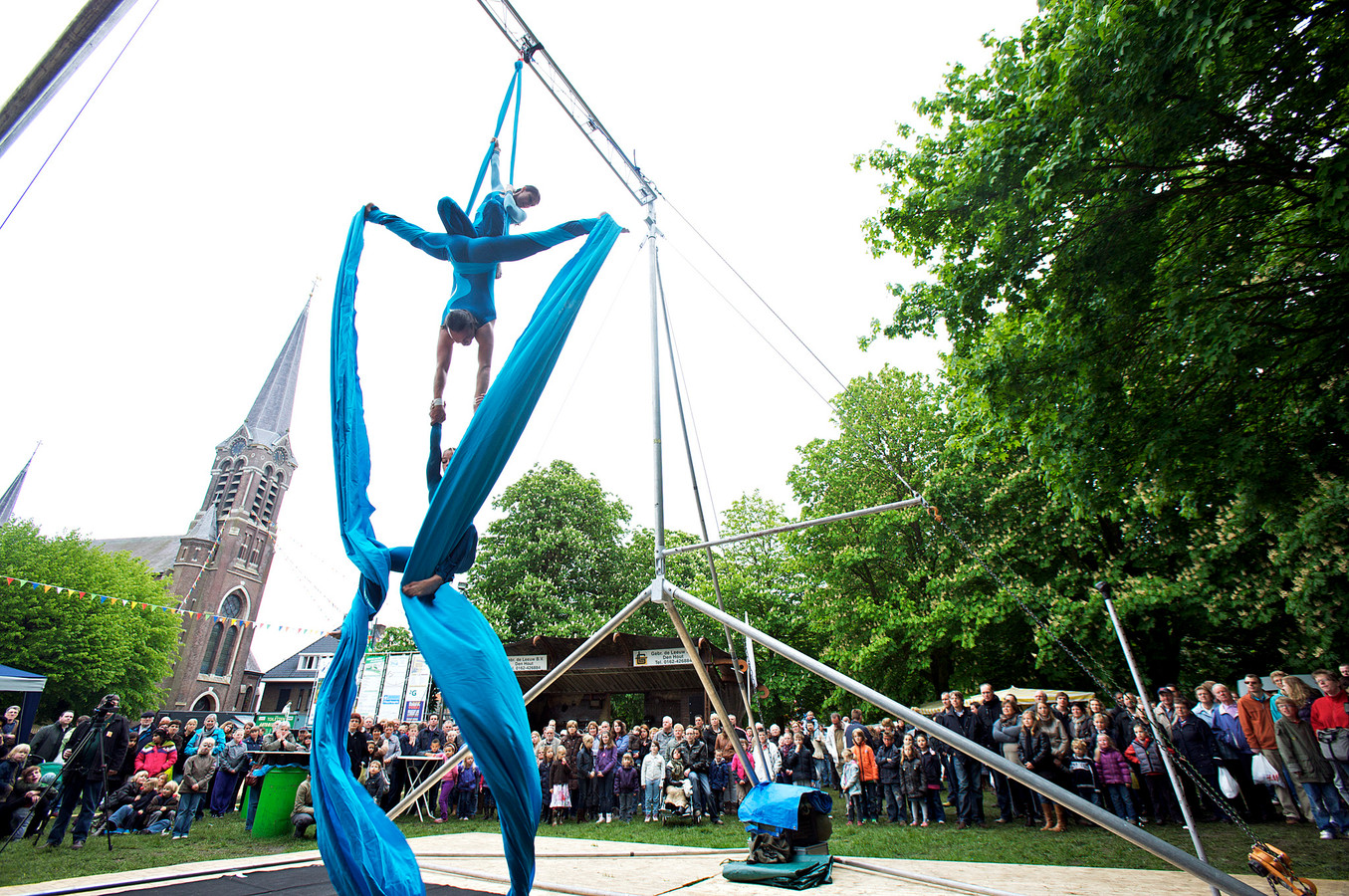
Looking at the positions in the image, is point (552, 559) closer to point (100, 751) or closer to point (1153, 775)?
point (100, 751)

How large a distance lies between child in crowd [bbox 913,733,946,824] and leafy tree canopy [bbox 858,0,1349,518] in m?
3.64

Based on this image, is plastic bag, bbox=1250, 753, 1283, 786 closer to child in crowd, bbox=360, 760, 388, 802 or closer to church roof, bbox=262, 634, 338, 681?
child in crowd, bbox=360, 760, 388, 802

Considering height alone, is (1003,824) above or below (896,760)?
below

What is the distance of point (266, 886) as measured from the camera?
13.6 feet

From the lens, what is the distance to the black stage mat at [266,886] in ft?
12.8

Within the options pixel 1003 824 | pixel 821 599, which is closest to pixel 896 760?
pixel 1003 824

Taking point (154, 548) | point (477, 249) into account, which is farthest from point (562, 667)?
point (154, 548)

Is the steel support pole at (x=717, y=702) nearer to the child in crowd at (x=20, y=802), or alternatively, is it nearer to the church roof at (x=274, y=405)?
the child in crowd at (x=20, y=802)

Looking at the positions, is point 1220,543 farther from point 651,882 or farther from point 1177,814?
point 651,882

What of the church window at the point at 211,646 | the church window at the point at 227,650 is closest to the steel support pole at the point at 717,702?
the church window at the point at 211,646

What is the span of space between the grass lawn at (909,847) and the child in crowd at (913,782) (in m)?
0.36

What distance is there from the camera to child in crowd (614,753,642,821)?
Answer: 32.1 feet

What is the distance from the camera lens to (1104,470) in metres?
6.23

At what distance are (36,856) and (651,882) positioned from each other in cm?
592
